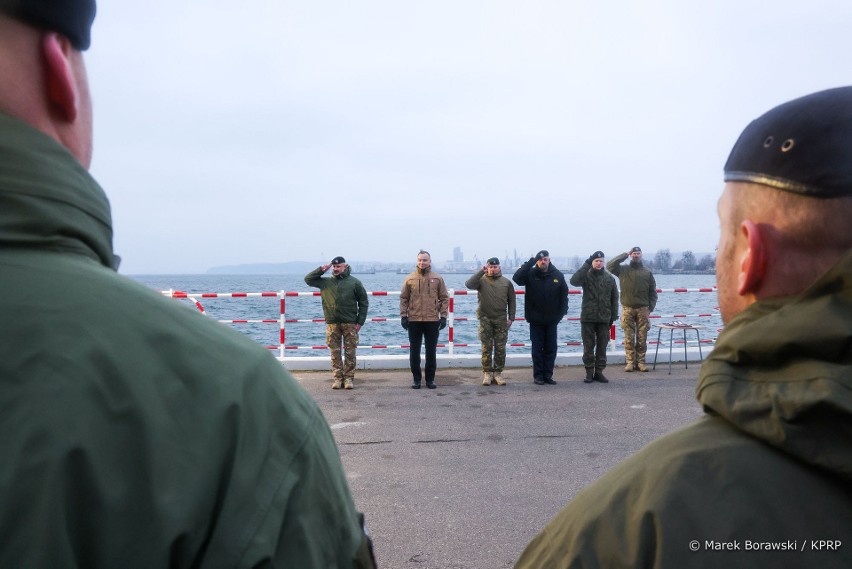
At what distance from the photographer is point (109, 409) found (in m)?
0.78

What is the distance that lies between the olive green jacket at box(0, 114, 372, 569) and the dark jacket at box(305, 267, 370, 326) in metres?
9.66

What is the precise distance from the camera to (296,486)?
2.78ft

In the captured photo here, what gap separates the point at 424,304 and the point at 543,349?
1.98 metres

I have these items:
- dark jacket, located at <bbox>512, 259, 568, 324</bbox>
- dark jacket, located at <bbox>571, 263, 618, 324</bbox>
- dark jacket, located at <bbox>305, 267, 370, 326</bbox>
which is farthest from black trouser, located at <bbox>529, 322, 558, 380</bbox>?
dark jacket, located at <bbox>305, 267, 370, 326</bbox>

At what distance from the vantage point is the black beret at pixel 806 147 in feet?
3.57

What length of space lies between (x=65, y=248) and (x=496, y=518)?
4.26m

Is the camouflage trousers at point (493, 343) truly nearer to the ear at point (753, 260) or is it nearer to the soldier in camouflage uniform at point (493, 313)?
the soldier in camouflage uniform at point (493, 313)

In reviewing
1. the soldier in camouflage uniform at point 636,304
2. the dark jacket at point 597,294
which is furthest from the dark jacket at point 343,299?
the soldier in camouflage uniform at point 636,304

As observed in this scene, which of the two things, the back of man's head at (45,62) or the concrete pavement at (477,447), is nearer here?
the back of man's head at (45,62)

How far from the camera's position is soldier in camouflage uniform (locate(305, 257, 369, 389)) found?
34.1ft

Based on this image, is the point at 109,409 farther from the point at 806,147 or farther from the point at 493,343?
the point at 493,343

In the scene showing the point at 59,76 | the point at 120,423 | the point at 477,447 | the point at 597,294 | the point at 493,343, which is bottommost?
the point at 477,447

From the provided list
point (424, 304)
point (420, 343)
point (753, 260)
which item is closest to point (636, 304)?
point (424, 304)

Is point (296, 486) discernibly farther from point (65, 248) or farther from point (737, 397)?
point (737, 397)
